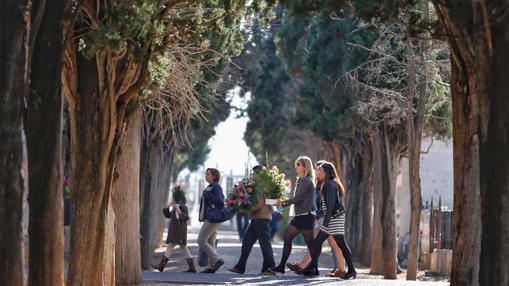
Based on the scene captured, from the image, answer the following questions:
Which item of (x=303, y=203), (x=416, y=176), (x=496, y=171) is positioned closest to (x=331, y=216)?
(x=303, y=203)

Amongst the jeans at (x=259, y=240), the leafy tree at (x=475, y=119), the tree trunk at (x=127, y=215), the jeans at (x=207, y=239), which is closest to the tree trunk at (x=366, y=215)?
the jeans at (x=207, y=239)

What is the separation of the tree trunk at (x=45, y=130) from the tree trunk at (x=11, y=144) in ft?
2.74

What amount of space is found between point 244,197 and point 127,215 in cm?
269

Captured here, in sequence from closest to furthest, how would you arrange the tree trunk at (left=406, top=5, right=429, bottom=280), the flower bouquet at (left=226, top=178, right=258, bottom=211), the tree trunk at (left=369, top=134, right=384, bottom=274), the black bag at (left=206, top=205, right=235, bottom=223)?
the flower bouquet at (left=226, top=178, right=258, bottom=211) < the black bag at (left=206, top=205, right=235, bottom=223) < the tree trunk at (left=406, top=5, right=429, bottom=280) < the tree trunk at (left=369, top=134, right=384, bottom=274)

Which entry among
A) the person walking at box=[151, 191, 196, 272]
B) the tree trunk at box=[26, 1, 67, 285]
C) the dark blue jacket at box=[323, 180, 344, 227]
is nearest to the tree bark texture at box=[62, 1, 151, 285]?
the tree trunk at box=[26, 1, 67, 285]

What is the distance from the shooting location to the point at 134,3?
13023 mm

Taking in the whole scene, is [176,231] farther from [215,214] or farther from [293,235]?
[293,235]

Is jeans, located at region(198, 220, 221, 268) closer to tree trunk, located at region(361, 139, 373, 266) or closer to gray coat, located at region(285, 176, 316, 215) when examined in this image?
gray coat, located at region(285, 176, 316, 215)

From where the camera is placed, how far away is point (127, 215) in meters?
18.6

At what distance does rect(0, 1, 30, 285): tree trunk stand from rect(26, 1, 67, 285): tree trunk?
32.9 inches

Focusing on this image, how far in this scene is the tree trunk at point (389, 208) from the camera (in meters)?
25.6

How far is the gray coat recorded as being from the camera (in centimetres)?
1975

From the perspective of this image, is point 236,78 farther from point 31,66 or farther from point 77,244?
point 31,66

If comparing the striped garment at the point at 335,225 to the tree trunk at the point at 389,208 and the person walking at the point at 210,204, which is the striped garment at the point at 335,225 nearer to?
the person walking at the point at 210,204
